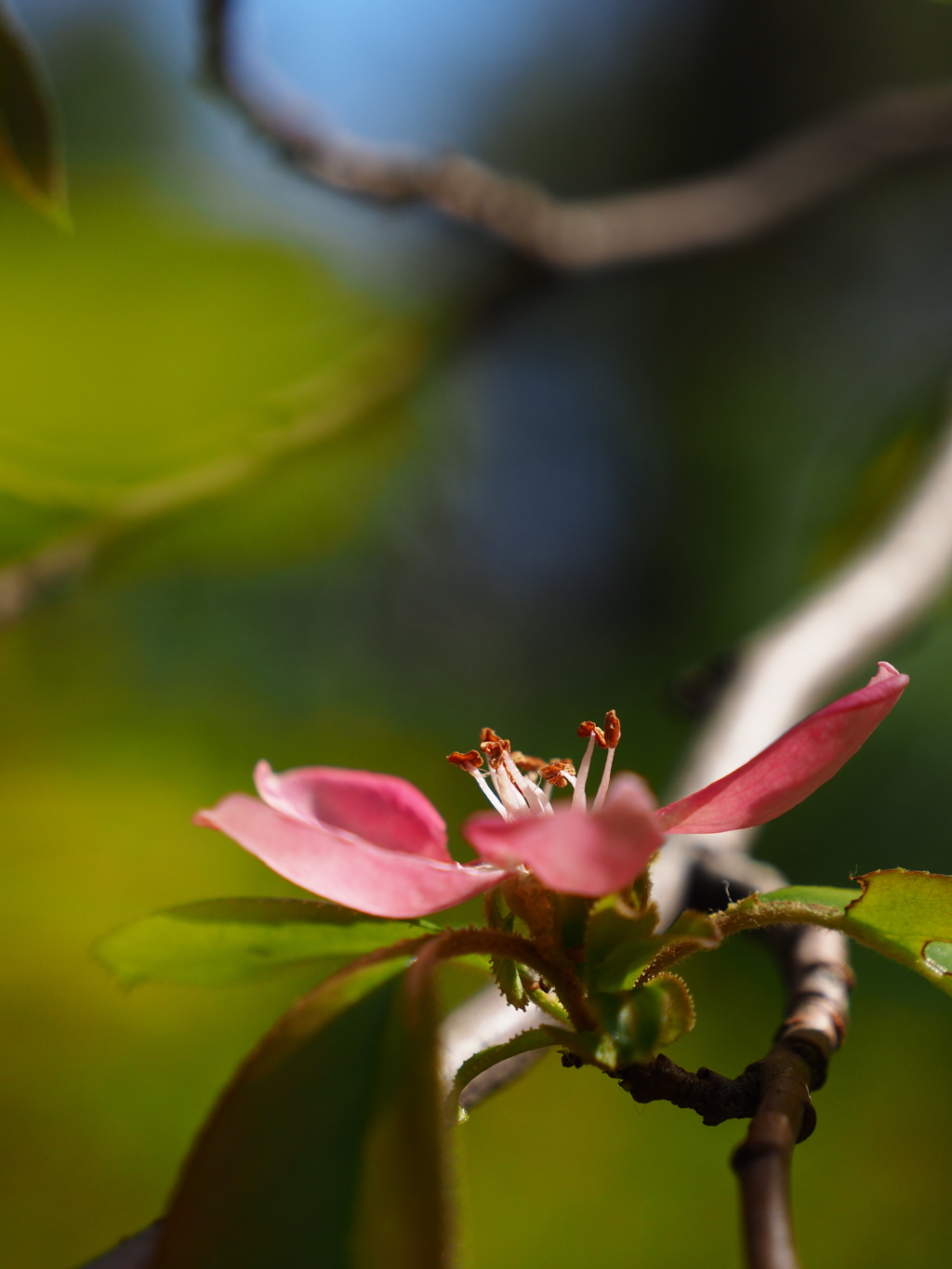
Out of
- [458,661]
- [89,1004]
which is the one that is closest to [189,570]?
[458,661]

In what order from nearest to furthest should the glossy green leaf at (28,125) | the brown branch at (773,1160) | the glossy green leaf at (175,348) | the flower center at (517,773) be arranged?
the brown branch at (773,1160) → the flower center at (517,773) → the glossy green leaf at (28,125) → the glossy green leaf at (175,348)

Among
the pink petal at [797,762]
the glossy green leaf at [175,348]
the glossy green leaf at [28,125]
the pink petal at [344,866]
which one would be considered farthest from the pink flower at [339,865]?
the glossy green leaf at [175,348]

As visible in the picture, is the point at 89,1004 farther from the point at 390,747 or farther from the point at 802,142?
the point at 802,142

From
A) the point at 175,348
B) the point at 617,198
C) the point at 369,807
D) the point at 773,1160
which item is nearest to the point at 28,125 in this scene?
the point at 369,807

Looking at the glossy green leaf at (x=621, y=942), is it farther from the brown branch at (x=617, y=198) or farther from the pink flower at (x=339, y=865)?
the brown branch at (x=617, y=198)

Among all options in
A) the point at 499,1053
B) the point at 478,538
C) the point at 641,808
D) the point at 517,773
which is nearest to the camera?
the point at 641,808

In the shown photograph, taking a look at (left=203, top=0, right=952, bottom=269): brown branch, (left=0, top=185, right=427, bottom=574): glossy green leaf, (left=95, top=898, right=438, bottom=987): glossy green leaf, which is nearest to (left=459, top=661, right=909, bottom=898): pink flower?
(left=95, top=898, right=438, bottom=987): glossy green leaf

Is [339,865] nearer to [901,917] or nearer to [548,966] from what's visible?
[548,966]

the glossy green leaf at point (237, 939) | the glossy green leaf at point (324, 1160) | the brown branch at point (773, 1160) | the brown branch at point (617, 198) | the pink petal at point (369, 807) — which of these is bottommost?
the brown branch at point (773, 1160)
